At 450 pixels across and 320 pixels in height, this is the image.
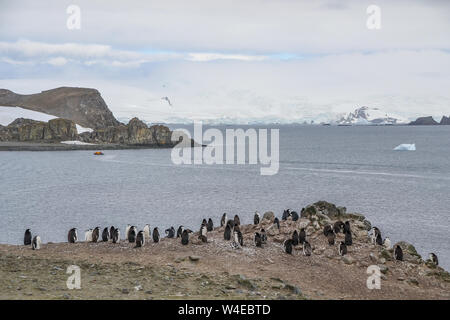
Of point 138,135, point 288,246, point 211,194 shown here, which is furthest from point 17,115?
point 288,246

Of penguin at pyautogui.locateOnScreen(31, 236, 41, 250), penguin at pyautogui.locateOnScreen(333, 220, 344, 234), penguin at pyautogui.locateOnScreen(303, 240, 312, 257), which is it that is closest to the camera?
penguin at pyautogui.locateOnScreen(303, 240, 312, 257)

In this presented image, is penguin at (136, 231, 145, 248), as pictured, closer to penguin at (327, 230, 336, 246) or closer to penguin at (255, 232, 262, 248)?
penguin at (255, 232, 262, 248)

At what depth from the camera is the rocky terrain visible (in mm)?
16188

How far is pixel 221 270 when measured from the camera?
63.6 ft

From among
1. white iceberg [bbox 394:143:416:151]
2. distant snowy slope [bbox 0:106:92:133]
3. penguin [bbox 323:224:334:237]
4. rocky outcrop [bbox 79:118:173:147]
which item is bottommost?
penguin [bbox 323:224:334:237]

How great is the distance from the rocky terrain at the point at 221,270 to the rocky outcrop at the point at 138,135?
130964 mm

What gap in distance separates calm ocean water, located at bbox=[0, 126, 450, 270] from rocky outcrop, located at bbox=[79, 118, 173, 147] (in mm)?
58325

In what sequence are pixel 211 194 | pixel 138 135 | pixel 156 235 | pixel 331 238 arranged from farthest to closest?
pixel 138 135 < pixel 211 194 < pixel 156 235 < pixel 331 238

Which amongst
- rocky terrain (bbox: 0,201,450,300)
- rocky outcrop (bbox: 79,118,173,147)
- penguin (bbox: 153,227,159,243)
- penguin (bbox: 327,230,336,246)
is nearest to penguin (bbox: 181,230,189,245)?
rocky terrain (bbox: 0,201,450,300)

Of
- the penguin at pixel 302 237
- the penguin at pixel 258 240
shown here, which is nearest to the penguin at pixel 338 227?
the penguin at pixel 302 237

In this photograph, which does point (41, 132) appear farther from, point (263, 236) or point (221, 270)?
point (221, 270)

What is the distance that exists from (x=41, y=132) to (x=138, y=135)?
32.9 meters

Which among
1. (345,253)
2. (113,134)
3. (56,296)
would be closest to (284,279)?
(345,253)

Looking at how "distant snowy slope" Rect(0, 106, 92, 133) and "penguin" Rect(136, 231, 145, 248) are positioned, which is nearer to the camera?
"penguin" Rect(136, 231, 145, 248)
